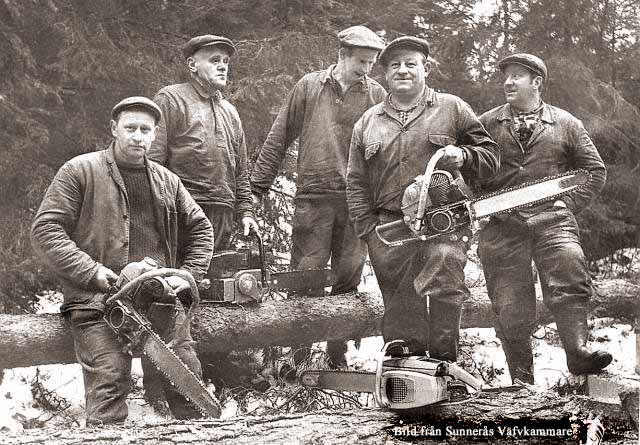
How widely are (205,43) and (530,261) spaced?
2109mm

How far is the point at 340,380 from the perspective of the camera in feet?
12.4

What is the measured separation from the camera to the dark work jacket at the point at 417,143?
3.87 meters

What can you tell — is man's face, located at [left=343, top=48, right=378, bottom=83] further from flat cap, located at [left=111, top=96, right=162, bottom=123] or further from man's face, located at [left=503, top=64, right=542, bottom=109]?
flat cap, located at [left=111, top=96, right=162, bottom=123]

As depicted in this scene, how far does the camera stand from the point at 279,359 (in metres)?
4.56

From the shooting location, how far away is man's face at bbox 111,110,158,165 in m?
3.68

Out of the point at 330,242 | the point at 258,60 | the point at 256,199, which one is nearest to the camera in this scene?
the point at 258,60

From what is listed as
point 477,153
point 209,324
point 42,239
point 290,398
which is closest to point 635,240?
point 477,153

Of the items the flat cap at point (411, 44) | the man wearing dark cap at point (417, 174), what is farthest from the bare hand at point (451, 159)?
the flat cap at point (411, 44)

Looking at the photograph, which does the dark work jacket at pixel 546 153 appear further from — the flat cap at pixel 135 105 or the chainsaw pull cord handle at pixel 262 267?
the flat cap at pixel 135 105

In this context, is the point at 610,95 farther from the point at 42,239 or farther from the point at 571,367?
the point at 42,239

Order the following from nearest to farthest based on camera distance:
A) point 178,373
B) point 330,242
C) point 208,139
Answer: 1. point 178,373
2. point 208,139
3. point 330,242

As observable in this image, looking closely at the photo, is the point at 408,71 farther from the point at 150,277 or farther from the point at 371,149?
the point at 150,277

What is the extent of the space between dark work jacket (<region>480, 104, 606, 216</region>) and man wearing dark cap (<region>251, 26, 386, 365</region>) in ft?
2.66

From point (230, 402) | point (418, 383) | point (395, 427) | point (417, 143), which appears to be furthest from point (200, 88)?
point (395, 427)
